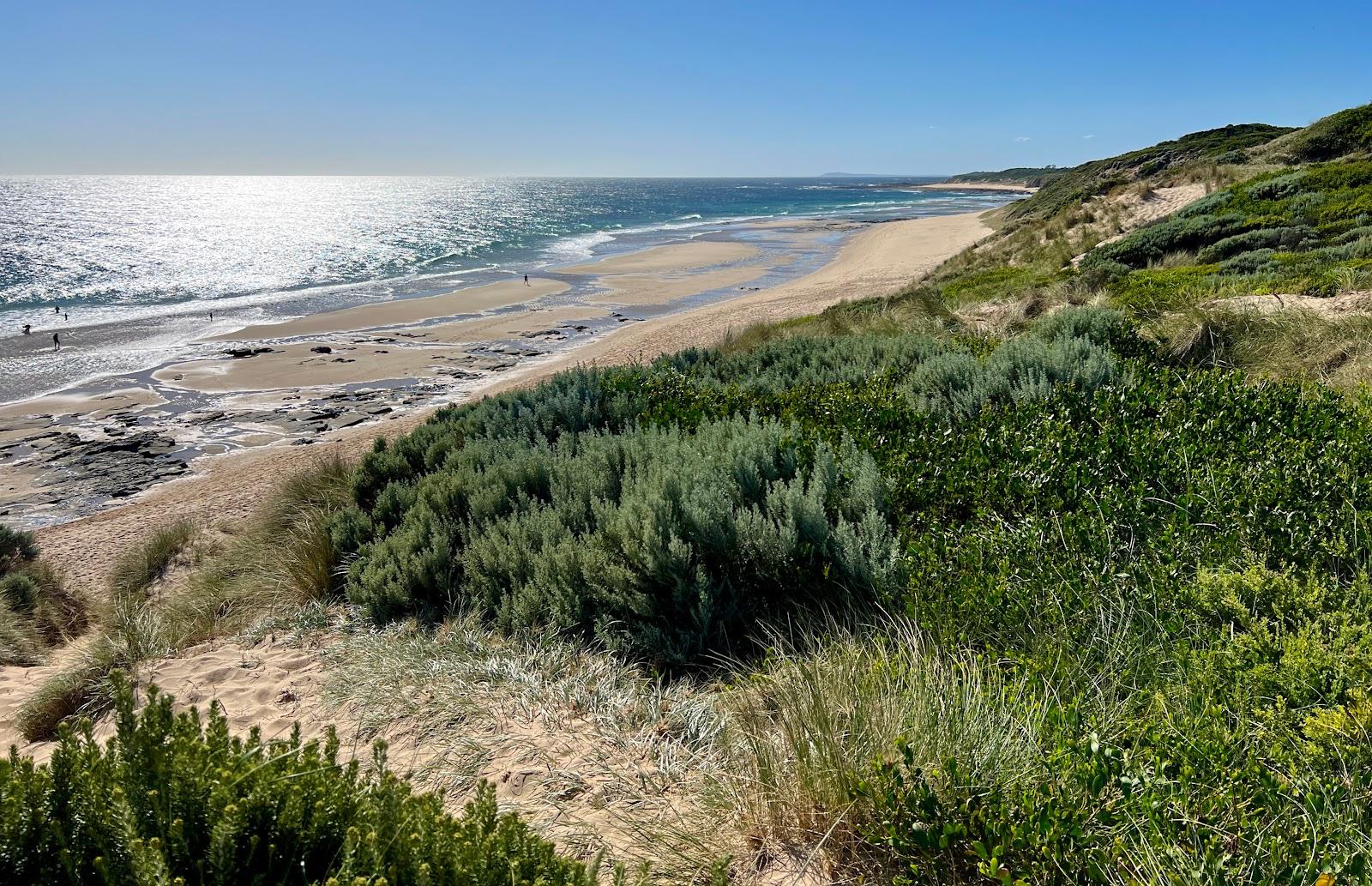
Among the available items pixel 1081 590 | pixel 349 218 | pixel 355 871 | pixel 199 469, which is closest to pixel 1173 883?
pixel 1081 590

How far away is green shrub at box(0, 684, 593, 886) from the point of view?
164 cm

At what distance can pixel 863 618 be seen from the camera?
373 centimetres

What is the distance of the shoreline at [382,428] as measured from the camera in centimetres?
989

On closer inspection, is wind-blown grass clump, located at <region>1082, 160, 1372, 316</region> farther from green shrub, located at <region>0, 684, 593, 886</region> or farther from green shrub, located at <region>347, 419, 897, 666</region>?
green shrub, located at <region>0, 684, 593, 886</region>

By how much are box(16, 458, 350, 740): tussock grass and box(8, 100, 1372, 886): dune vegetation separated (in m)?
0.06

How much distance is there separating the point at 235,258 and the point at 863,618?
177 feet

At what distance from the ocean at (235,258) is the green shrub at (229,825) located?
21.3 metres

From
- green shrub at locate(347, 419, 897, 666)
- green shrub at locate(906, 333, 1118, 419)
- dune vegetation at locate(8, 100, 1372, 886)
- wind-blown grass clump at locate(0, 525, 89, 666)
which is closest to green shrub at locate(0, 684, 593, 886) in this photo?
dune vegetation at locate(8, 100, 1372, 886)

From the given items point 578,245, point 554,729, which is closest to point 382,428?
point 554,729

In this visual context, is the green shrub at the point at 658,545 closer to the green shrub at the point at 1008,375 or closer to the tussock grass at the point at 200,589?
the tussock grass at the point at 200,589

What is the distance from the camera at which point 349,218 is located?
3282 inches

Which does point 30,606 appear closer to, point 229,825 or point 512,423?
point 512,423

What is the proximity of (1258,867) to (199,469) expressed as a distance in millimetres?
14927

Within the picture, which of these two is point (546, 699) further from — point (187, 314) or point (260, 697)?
point (187, 314)
